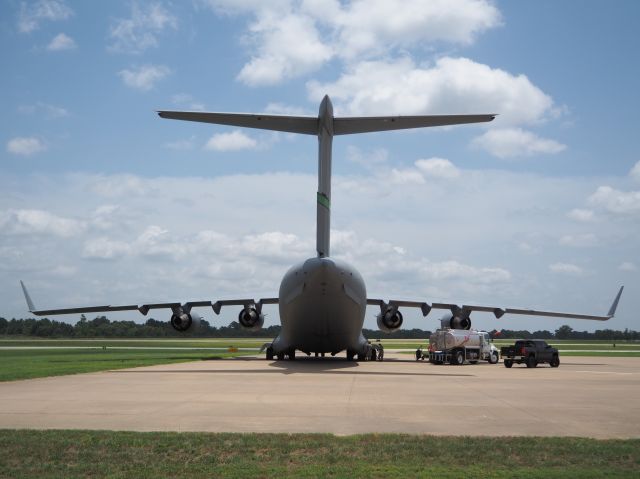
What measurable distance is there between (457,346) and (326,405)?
18.9 m

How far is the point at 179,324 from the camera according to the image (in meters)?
32.1

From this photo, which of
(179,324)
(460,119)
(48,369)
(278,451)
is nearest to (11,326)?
(179,324)

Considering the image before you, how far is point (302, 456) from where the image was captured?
24.1 feet

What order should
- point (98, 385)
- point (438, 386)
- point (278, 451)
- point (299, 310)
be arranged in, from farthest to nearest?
point (299, 310) < point (438, 386) < point (98, 385) < point (278, 451)

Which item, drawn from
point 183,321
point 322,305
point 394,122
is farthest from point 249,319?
point 394,122

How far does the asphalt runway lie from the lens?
31.3 ft

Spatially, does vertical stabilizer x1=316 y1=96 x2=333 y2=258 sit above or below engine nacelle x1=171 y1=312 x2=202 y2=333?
above

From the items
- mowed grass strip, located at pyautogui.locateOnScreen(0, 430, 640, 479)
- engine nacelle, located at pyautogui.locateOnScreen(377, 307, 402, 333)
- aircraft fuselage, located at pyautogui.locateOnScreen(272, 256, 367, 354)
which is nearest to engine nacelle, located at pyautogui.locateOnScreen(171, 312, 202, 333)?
aircraft fuselage, located at pyautogui.locateOnScreen(272, 256, 367, 354)

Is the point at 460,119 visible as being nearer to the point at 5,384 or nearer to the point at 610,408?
the point at 610,408

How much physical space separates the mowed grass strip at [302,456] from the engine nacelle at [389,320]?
24334mm

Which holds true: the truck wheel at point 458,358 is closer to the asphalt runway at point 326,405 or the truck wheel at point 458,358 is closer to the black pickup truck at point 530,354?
the black pickup truck at point 530,354

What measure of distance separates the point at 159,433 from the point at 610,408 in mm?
8142

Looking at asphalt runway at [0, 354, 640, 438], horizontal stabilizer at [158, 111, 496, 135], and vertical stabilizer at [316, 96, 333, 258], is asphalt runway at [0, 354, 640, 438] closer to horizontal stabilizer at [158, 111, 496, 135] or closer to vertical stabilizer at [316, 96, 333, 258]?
vertical stabilizer at [316, 96, 333, 258]

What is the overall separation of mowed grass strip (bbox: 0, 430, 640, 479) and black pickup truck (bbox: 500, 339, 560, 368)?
1986 cm
